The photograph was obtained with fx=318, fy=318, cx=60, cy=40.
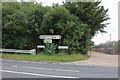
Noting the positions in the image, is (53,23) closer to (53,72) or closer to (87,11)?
(87,11)

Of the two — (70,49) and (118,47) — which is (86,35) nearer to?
(70,49)

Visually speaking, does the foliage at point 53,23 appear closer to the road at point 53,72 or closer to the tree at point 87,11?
the tree at point 87,11

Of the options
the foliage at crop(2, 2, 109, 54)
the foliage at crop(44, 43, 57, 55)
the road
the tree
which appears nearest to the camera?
the road

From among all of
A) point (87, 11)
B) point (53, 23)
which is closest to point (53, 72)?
point (53, 23)

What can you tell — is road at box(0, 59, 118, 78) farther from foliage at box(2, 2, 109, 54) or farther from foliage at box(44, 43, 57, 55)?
foliage at box(2, 2, 109, 54)

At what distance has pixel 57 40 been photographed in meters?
30.4

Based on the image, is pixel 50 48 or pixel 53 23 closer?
pixel 50 48

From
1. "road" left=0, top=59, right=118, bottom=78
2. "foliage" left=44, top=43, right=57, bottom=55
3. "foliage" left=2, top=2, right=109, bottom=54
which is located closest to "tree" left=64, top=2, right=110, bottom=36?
"foliage" left=2, top=2, right=109, bottom=54

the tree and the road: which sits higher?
the tree

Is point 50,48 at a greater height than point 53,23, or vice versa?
point 53,23

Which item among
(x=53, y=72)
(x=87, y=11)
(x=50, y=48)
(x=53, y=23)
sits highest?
(x=87, y=11)

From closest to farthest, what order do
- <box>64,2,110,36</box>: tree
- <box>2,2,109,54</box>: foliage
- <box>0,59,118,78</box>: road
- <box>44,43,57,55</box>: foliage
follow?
<box>0,59,118,78</box>: road < <box>44,43,57,55</box>: foliage < <box>2,2,109,54</box>: foliage < <box>64,2,110,36</box>: tree

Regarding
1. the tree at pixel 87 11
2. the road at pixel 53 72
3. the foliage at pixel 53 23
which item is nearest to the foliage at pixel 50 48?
the foliage at pixel 53 23

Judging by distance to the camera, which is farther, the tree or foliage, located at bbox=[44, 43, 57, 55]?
the tree
